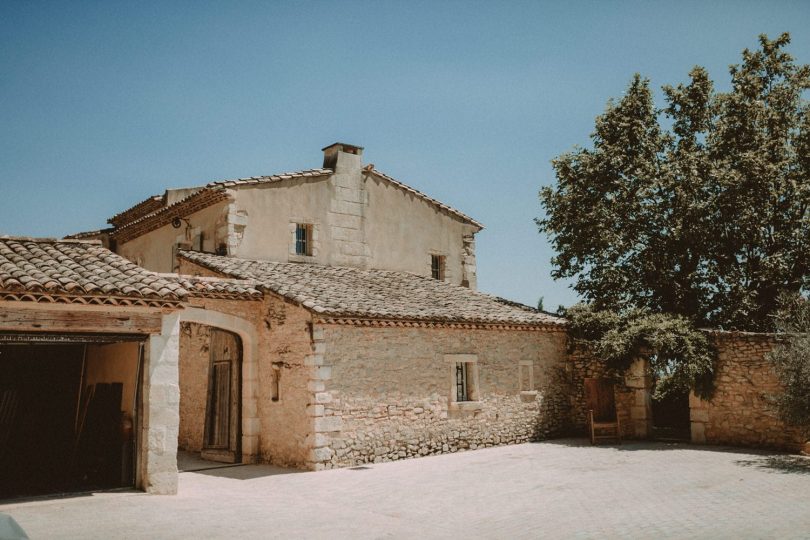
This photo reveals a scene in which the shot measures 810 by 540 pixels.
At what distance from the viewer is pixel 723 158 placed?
750 inches

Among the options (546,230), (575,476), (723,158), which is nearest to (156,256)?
(546,230)

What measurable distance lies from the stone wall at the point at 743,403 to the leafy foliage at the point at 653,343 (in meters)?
0.35

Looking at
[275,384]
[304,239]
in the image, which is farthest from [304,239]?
[275,384]

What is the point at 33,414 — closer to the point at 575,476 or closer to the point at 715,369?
the point at 575,476

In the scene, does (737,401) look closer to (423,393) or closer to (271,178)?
(423,393)

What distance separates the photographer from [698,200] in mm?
18578

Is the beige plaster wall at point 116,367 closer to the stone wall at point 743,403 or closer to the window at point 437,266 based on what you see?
the window at point 437,266

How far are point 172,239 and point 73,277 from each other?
987 centimetres

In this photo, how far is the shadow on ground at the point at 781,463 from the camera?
37.6 feet

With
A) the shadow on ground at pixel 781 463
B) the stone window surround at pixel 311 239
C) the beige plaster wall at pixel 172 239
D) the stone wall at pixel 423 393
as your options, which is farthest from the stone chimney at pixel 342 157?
the shadow on ground at pixel 781 463

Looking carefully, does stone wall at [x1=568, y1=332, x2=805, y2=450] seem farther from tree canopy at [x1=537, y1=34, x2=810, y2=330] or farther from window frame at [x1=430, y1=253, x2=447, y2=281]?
window frame at [x1=430, y1=253, x2=447, y2=281]

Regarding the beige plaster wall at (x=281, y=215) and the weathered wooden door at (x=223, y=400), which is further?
the beige plaster wall at (x=281, y=215)

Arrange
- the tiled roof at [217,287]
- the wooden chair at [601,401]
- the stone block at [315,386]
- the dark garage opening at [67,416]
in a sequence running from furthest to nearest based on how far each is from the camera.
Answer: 1. the wooden chair at [601,401]
2. the tiled roof at [217,287]
3. the stone block at [315,386]
4. the dark garage opening at [67,416]

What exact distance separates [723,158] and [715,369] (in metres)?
7.29
